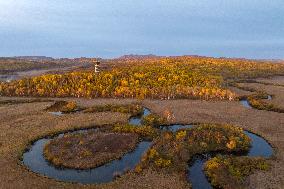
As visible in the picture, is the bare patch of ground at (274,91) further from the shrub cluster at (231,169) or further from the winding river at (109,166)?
the shrub cluster at (231,169)

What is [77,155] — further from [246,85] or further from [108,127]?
[246,85]

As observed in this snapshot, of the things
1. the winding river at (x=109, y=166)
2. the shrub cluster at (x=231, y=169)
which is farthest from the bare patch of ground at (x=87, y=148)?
the shrub cluster at (x=231, y=169)

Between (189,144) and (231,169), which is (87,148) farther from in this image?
(231,169)

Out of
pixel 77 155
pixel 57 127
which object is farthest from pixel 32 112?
pixel 77 155

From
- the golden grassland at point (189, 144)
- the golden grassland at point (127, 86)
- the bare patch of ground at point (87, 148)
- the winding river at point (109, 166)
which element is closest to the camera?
the winding river at point (109, 166)

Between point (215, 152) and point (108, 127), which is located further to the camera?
point (108, 127)

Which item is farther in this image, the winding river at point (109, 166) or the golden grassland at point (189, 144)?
the golden grassland at point (189, 144)

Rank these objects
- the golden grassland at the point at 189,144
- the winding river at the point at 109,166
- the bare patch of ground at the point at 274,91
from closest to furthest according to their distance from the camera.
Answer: the winding river at the point at 109,166
the golden grassland at the point at 189,144
the bare patch of ground at the point at 274,91
